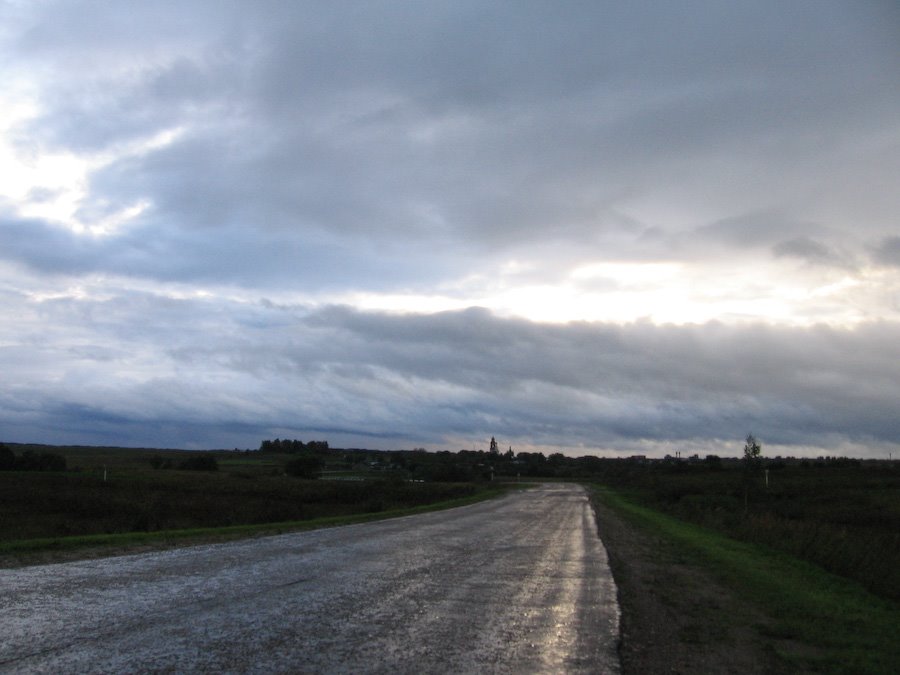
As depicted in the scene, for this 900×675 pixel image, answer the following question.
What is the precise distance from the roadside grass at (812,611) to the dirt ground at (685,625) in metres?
0.28

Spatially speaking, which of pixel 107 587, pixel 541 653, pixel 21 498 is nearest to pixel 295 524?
pixel 107 587

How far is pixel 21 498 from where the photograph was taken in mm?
47156

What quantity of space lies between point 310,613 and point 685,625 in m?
4.87

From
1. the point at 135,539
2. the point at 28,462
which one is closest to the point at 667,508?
the point at 135,539

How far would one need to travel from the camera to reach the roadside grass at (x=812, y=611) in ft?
27.3

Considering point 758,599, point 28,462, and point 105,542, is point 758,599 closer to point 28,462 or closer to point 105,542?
point 105,542

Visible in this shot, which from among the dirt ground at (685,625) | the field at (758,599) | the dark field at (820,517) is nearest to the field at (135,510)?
the dirt ground at (685,625)

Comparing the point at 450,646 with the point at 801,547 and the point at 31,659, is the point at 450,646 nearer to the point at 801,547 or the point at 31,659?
the point at 31,659

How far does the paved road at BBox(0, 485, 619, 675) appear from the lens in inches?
278

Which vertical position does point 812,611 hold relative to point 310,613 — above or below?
below

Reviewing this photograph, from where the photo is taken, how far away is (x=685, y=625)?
386 inches

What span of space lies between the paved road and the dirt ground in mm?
363

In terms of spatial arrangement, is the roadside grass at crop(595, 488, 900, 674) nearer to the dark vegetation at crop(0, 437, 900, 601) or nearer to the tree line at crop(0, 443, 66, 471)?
the dark vegetation at crop(0, 437, 900, 601)

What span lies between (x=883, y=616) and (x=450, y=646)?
7.39 meters
